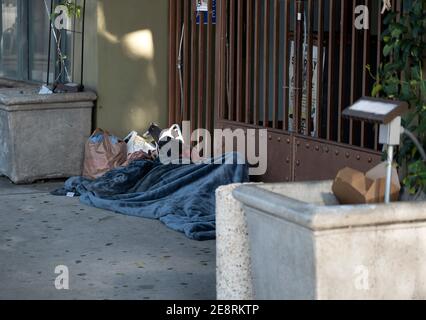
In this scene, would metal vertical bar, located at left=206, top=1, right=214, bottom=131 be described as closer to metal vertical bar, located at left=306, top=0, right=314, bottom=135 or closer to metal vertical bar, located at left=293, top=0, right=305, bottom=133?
metal vertical bar, located at left=293, top=0, right=305, bottom=133

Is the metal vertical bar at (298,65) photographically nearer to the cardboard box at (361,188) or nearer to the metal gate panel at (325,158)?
the metal gate panel at (325,158)

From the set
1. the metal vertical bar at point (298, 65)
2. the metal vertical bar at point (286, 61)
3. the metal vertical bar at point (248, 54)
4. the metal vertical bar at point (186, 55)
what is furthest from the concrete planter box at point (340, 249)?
the metal vertical bar at point (186, 55)

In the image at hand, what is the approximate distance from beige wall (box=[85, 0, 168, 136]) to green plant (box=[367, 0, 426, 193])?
3747mm

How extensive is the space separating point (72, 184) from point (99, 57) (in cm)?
126

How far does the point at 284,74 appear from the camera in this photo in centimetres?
785

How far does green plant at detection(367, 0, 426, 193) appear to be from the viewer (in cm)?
524

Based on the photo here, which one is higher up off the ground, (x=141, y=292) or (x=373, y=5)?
(x=373, y=5)

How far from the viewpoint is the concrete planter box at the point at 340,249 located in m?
4.24

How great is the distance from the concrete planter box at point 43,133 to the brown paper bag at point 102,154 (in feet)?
0.62

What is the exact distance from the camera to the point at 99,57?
8984 mm

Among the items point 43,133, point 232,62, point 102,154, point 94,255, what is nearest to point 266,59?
point 232,62
